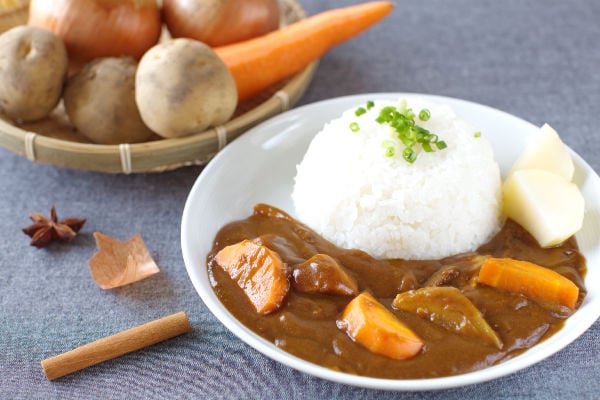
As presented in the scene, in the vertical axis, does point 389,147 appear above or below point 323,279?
above

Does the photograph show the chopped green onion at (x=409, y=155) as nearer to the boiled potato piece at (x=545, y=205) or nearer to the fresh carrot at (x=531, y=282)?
the boiled potato piece at (x=545, y=205)

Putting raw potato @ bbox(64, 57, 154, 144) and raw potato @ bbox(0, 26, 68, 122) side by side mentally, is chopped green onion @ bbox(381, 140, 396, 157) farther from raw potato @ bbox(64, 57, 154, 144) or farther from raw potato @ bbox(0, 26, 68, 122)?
raw potato @ bbox(0, 26, 68, 122)

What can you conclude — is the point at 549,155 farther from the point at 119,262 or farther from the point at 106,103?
the point at 106,103

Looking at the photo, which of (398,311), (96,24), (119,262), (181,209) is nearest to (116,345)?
(119,262)

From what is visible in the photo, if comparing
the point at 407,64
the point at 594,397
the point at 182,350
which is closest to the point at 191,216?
the point at 182,350

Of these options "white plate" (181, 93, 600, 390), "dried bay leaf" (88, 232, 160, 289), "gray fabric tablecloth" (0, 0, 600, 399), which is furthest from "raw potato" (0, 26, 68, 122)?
"white plate" (181, 93, 600, 390)

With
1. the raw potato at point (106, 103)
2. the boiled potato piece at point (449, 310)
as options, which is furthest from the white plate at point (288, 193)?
the raw potato at point (106, 103)
